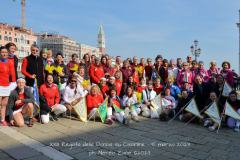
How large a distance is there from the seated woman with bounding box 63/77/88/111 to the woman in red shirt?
9.0 inches

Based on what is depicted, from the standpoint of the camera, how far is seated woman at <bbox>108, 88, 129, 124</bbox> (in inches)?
295

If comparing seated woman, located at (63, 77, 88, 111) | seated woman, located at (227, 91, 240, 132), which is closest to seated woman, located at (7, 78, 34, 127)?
seated woman, located at (63, 77, 88, 111)

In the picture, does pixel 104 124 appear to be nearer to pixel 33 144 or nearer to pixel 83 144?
pixel 83 144

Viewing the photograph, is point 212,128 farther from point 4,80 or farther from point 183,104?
point 4,80

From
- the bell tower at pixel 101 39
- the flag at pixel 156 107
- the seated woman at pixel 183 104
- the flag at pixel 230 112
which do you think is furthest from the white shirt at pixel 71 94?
the bell tower at pixel 101 39

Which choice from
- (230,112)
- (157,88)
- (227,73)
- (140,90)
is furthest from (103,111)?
(227,73)

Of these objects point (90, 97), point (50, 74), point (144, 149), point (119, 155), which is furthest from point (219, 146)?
point (50, 74)

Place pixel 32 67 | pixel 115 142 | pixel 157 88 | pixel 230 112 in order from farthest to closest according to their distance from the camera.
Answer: pixel 157 88 < pixel 230 112 < pixel 32 67 < pixel 115 142

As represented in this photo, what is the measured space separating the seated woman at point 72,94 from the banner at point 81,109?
0.57 feet

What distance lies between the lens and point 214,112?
7539 mm

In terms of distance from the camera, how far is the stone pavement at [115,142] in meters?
4.83

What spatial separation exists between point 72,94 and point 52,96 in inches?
25.0

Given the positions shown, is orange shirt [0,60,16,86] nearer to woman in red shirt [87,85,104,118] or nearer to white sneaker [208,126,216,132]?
woman in red shirt [87,85,104,118]

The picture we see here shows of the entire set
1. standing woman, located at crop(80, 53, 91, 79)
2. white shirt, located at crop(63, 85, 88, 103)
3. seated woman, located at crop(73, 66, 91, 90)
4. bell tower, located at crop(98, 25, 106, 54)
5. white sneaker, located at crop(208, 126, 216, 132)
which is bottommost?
white sneaker, located at crop(208, 126, 216, 132)
